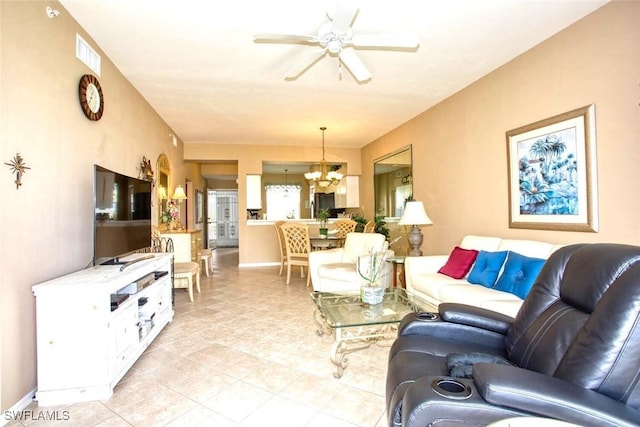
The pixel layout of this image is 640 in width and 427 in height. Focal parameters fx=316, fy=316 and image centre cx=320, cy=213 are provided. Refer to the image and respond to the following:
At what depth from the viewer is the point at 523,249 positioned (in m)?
2.77

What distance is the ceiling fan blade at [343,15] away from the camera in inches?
76.1

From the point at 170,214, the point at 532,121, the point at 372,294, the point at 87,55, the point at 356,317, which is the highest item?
the point at 87,55

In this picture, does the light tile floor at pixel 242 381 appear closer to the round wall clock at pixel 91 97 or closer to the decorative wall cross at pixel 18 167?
the decorative wall cross at pixel 18 167

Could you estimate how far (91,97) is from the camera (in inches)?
105

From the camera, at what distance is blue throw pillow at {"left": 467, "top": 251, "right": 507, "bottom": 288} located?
2.79 m

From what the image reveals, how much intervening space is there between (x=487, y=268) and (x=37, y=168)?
3502 millimetres

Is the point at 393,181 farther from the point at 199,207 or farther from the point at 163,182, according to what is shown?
the point at 199,207

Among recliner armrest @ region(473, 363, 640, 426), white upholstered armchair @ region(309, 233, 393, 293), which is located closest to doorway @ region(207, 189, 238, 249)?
white upholstered armchair @ region(309, 233, 393, 293)

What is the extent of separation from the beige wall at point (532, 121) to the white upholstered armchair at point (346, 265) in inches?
38.9

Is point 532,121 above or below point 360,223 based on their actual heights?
above

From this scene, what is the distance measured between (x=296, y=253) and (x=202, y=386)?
11.0ft

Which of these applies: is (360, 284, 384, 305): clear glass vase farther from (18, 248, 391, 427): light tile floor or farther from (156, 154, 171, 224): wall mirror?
(156, 154, 171, 224): wall mirror

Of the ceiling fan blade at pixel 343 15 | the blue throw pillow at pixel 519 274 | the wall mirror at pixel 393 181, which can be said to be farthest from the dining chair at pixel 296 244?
the ceiling fan blade at pixel 343 15

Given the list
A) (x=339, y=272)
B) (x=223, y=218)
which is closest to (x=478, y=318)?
(x=339, y=272)
